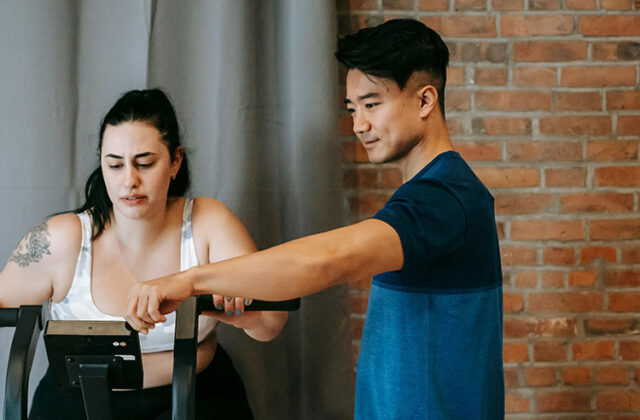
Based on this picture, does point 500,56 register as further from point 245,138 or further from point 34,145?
point 34,145

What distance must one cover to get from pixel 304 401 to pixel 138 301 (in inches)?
39.4

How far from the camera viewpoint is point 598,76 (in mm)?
1842

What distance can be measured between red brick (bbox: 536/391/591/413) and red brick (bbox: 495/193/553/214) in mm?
617

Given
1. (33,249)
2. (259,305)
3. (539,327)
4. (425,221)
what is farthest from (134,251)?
(539,327)

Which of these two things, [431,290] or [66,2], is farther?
[66,2]

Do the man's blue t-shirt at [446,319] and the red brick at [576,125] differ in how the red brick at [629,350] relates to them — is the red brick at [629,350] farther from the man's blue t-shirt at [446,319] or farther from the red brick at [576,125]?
the man's blue t-shirt at [446,319]

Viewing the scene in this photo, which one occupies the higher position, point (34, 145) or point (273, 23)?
point (273, 23)

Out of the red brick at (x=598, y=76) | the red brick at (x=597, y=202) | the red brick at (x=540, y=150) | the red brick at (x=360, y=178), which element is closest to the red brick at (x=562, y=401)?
the red brick at (x=597, y=202)

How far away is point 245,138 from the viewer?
1.73m

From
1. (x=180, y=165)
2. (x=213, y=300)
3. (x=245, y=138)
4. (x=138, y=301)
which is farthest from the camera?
(x=245, y=138)

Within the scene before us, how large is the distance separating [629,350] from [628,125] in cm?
75

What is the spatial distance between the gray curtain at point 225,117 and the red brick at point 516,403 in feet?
1.83

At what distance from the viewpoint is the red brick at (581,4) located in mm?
1838

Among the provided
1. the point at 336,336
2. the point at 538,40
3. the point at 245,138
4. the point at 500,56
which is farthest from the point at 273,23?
the point at 336,336
